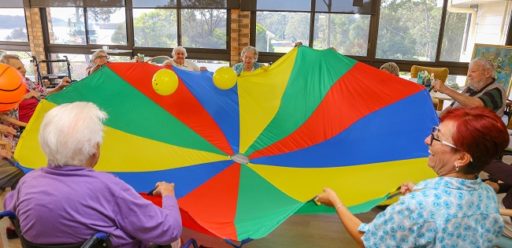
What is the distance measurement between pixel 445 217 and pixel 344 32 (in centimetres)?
545

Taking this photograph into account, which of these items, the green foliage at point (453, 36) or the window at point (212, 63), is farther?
the window at point (212, 63)

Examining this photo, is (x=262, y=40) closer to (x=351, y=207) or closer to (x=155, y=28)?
(x=155, y=28)

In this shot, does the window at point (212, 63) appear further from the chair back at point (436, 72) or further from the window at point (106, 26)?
the chair back at point (436, 72)

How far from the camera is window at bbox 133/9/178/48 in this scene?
6406 millimetres

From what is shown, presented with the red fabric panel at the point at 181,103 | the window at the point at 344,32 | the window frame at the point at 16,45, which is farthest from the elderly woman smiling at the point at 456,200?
the window frame at the point at 16,45

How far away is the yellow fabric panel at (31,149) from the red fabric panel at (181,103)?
63cm

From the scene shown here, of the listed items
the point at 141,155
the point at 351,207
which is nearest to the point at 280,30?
the point at 141,155

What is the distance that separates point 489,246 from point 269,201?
4.03 feet

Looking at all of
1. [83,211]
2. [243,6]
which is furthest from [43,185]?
[243,6]

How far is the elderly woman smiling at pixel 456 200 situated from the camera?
41.9 inches

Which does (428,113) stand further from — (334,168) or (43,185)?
(43,185)

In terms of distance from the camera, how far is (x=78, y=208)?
3.96 feet

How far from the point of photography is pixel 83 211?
1213 mm

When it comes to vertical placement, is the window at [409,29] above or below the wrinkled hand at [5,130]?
above
